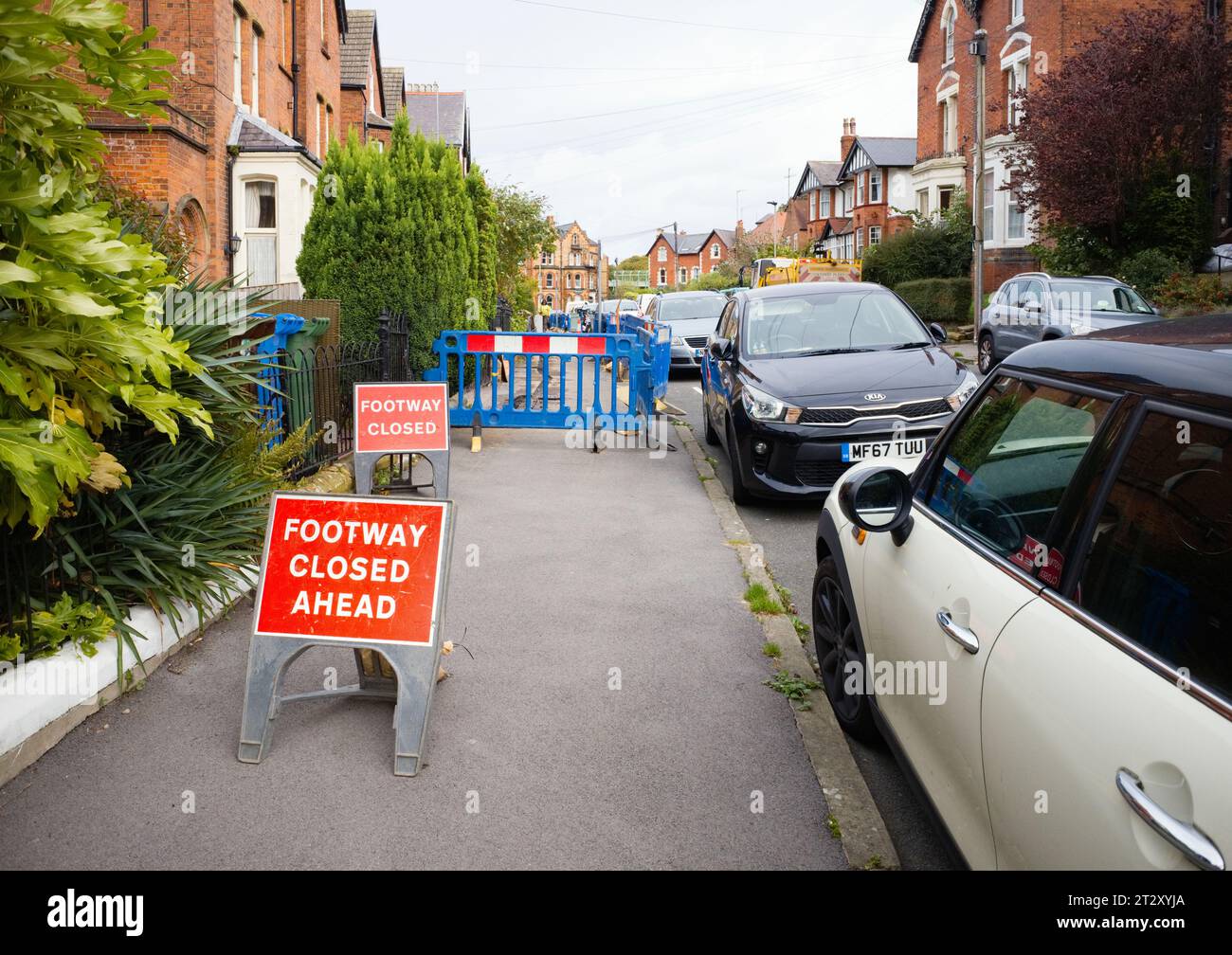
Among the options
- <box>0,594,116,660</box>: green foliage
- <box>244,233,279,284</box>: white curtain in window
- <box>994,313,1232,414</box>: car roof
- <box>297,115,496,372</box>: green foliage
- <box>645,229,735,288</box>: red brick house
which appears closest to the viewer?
<box>994,313,1232,414</box>: car roof

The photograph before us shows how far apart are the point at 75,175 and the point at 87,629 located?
6.42 ft

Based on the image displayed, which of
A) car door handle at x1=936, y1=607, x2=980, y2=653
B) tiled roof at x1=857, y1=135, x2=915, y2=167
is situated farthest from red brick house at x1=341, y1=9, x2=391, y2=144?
car door handle at x1=936, y1=607, x2=980, y2=653

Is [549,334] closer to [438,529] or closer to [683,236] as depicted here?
[438,529]

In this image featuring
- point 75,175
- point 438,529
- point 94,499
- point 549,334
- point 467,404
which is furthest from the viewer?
point 467,404

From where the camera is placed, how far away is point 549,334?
11750 millimetres

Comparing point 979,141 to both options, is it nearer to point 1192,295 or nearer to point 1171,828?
point 1192,295

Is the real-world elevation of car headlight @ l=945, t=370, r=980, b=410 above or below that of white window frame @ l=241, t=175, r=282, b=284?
below

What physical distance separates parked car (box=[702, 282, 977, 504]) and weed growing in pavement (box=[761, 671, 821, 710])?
2.88 metres

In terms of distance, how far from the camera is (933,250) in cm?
3906

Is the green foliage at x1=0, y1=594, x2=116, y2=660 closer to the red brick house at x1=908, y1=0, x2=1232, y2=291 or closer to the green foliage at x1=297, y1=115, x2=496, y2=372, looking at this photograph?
the green foliage at x1=297, y1=115, x2=496, y2=372

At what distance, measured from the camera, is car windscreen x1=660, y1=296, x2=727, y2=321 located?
77.3 feet

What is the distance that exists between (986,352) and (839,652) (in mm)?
18596

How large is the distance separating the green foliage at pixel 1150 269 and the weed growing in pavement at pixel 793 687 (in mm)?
23473
